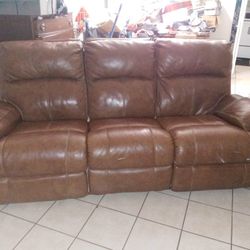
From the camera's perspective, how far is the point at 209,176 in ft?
5.71

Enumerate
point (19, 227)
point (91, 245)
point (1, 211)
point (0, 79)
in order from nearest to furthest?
point (91, 245), point (19, 227), point (1, 211), point (0, 79)

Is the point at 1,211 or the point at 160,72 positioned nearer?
the point at 1,211

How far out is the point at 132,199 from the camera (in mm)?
1816

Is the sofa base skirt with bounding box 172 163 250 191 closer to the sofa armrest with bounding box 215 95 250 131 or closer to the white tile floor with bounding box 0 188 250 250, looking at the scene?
the white tile floor with bounding box 0 188 250 250

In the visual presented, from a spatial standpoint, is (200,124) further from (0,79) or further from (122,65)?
(0,79)

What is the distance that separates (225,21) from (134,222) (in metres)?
3.53

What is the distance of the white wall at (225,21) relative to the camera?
152 inches

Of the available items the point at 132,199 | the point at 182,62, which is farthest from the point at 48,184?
the point at 182,62

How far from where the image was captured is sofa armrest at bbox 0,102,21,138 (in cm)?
170

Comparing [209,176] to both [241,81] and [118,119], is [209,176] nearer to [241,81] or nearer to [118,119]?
[118,119]

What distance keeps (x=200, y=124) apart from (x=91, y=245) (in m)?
1.07

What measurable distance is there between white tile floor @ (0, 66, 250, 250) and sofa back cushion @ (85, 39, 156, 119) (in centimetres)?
67

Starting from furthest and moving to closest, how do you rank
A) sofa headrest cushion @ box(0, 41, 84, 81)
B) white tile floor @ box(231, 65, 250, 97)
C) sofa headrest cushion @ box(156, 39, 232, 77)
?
white tile floor @ box(231, 65, 250, 97) → sofa headrest cushion @ box(156, 39, 232, 77) → sofa headrest cushion @ box(0, 41, 84, 81)

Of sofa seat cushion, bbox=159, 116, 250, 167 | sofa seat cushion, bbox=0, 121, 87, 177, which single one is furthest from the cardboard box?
sofa seat cushion, bbox=0, 121, 87, 177
